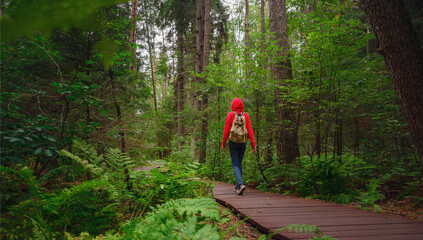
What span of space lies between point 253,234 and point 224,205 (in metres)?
1.48

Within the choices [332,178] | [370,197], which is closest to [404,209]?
[370,197]

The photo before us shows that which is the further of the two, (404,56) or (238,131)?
(238,131)

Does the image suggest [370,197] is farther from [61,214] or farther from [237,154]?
[61,214]

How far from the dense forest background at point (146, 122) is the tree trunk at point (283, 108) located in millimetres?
43

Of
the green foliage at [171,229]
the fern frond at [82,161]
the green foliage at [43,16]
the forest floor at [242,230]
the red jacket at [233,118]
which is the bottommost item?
the forest floor at [242,230]

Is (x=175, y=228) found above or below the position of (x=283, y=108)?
below

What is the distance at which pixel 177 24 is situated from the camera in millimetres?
14391

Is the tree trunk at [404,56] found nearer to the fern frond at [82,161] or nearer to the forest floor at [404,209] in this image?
the forest floor at [404,209]

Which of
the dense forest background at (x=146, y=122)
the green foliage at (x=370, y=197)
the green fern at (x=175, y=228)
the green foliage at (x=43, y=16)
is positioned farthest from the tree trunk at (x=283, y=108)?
the green foliage at (x=43, y=16)

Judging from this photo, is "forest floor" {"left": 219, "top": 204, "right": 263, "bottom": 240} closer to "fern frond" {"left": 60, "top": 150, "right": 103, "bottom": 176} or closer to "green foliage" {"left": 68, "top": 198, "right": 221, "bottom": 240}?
"green foliage" {"left": 68, "top": 198, "right": 221, "bottom": 240}

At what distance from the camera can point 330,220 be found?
287 cm

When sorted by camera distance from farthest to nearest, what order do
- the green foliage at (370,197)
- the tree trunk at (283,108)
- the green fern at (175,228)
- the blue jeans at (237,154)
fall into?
1. the tree trunk at (283,108)
2. the blue jeans at (237,154)
3. the green foliage at (370,197)
4. the green fern at (175,228)

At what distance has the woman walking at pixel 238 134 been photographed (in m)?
5.06

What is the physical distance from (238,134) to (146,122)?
2.17m
